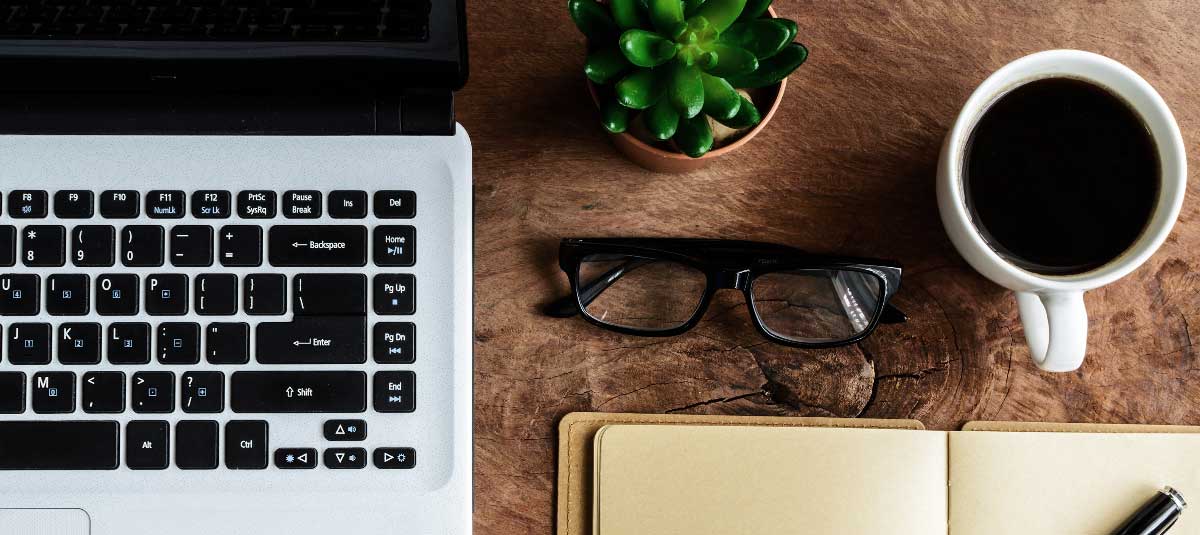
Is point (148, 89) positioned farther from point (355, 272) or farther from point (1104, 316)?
point (1104, 316)

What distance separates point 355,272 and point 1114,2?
558 mm

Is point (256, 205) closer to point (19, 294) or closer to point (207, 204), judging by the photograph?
point (207, 204)

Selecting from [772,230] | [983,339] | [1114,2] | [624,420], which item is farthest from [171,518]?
[1114,2]

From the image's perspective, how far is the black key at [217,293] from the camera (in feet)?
1.64

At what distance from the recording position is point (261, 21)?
0.50m

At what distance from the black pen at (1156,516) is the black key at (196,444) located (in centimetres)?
59

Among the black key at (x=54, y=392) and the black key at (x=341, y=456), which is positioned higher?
the black key at (x=54, y=392)

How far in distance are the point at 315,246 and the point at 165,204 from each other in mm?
94

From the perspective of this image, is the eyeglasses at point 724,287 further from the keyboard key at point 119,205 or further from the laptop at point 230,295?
the keyboard key at point 119,205

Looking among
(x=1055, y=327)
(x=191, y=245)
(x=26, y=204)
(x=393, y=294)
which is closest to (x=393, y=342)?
(x=393, y=294)

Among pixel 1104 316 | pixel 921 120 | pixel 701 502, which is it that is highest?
pixel 921 120

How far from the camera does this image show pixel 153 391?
0.50 metres

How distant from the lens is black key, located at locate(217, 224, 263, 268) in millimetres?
500

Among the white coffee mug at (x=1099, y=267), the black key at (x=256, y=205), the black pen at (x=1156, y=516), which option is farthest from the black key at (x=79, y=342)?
the black pen at (x=1156, y=516)
